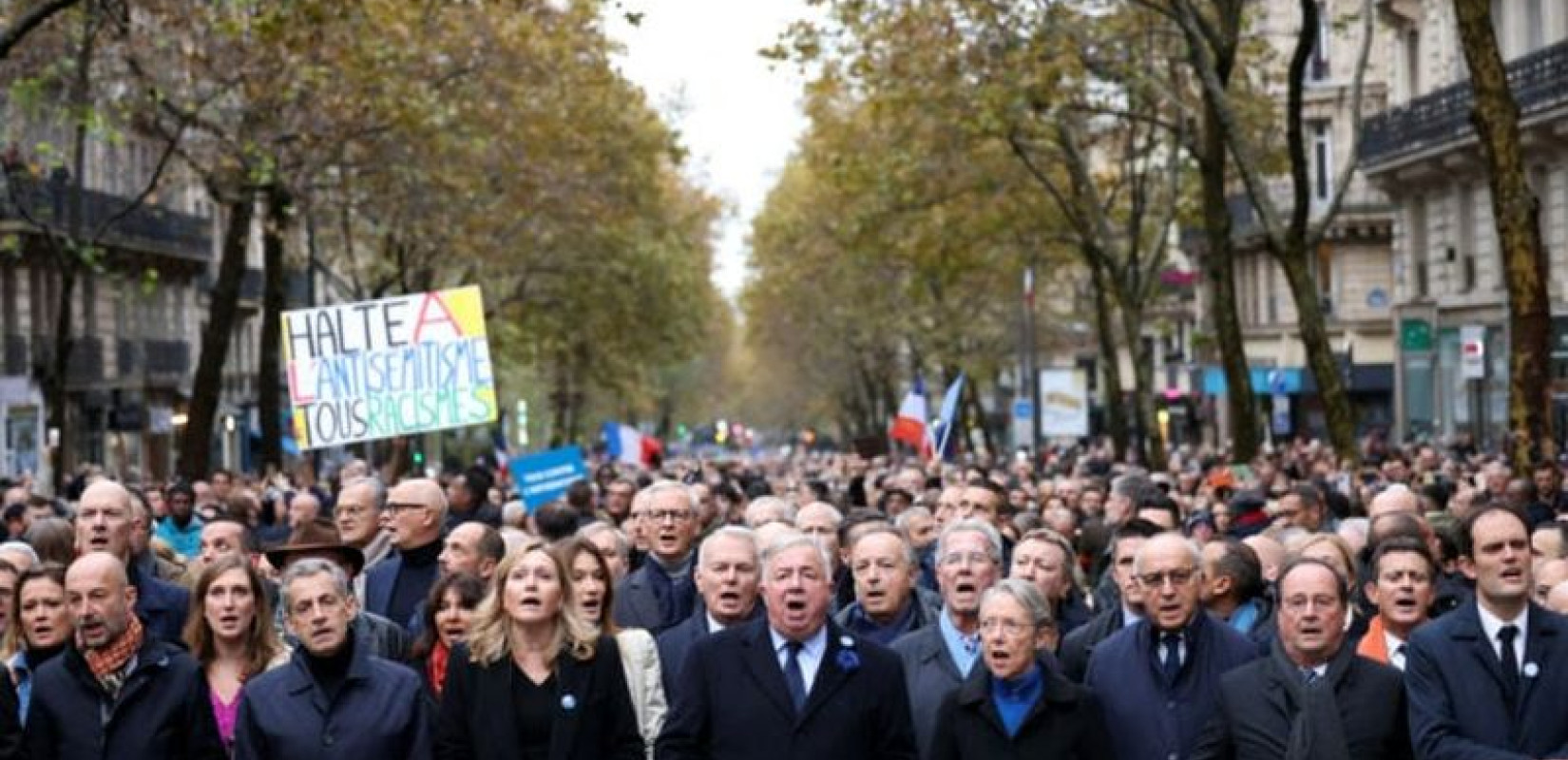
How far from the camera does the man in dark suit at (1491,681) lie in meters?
10.1

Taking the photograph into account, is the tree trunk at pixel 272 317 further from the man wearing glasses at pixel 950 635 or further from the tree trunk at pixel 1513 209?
the man wearing glasses at pixel 950 635

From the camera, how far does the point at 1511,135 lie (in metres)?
23.4

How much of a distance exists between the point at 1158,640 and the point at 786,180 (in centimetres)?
9398

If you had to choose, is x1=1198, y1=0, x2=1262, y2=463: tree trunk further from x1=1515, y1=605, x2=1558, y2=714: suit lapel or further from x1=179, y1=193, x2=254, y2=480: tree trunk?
x1=1515, y1=605, x2=1558, y2=714: suit lapel

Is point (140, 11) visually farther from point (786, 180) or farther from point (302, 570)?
point (786, 180)

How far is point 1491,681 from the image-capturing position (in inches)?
408

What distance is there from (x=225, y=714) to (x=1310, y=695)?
11.6ft

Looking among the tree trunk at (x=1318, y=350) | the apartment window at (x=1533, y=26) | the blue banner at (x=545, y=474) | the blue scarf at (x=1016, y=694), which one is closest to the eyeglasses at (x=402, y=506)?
the blue scarf at (x=1016, y=694)

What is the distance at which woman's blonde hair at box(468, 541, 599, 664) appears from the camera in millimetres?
10445

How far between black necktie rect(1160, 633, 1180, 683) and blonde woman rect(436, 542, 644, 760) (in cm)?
172

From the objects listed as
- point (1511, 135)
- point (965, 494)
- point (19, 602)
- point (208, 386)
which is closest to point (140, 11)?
point (208, 386)

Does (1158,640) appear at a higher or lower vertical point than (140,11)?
lower

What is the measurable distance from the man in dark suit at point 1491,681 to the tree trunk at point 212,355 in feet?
89.7

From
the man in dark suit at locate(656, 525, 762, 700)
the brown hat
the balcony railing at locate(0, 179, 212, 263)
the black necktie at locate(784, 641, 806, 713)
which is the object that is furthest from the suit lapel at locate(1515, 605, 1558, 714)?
the balcony railing at locate(0, 179, 212, 263)
